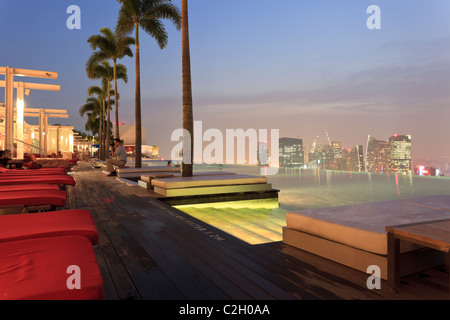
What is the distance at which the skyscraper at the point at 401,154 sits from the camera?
3519cm

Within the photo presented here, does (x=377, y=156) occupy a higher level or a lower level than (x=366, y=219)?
higher

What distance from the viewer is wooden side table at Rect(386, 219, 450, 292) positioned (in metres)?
2.04

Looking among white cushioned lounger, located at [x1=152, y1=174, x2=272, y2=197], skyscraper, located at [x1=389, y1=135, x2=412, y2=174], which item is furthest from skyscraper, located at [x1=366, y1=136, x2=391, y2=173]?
white cushioned lounger, located at [x1=152, y1=174, x2=272, y2=197]

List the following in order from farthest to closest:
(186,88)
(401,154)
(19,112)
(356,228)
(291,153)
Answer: (291,153) < (401,154) < (19,112) < (186,88) < (356,228)

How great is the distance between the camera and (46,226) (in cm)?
251

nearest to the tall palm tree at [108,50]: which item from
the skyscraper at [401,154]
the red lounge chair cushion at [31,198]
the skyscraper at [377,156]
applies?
the red lounge chair cushion at [31,198]

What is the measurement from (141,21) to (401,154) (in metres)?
34.0

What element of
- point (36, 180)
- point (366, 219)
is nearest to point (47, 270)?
point (366, 219)

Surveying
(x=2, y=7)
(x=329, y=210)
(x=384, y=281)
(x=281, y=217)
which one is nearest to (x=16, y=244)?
(x=384, y=281)

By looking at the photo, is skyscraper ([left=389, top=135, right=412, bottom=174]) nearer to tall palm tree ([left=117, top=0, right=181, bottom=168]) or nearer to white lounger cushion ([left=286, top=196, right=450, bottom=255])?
tall palm tree ([left=117, top=0, right=181, bottom=168])

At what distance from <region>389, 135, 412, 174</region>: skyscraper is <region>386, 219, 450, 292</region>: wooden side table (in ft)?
118

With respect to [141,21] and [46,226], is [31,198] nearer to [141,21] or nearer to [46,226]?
[46,226]

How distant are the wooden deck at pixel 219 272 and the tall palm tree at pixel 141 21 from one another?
1094 centimetres

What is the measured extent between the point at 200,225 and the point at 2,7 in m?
14.1
